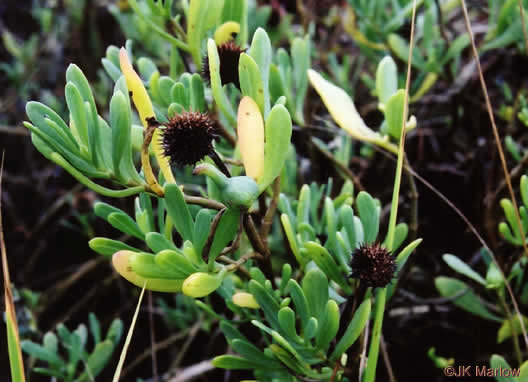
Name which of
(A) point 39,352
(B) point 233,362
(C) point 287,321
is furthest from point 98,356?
(C) point 287,321

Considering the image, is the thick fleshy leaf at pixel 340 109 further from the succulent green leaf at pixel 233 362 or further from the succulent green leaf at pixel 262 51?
the succulent green leaf at pixel 233 362

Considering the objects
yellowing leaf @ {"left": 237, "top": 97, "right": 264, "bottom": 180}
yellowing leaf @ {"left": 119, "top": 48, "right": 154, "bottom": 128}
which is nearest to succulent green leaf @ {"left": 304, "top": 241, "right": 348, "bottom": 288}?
yellowing leaf @ {"left": 237, "top": 97, "right": 264, "bottom": 180}

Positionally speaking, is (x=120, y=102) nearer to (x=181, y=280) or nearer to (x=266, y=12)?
(x=181, y=280)

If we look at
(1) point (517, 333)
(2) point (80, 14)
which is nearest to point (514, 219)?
(1) point (517, 333)

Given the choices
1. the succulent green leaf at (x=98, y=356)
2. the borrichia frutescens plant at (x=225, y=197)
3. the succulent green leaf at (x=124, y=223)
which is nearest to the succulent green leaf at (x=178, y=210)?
the borrichia frutescens plant at (x=225, y=197)

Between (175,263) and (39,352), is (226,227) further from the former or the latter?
(39,352)

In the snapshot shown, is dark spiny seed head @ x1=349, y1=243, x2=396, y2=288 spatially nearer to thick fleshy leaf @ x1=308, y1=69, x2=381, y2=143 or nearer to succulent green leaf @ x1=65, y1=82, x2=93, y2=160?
thick fleshy leaf @ x1=308, y1=69, x2=381, y2=143
